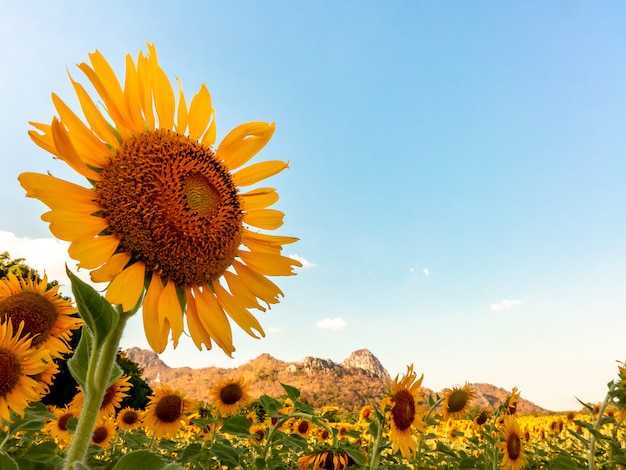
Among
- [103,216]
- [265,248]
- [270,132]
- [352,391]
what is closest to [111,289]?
[103,216]

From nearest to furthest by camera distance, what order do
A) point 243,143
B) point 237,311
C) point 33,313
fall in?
1. point 237,311
2. point 243,143
3. point 33,313

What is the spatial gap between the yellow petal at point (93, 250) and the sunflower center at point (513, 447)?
5.70m

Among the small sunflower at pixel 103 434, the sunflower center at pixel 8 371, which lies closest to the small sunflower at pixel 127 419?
the small sunflower at pixel 103 434

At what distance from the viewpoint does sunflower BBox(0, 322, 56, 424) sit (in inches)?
117

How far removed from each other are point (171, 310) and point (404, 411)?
11.1ft

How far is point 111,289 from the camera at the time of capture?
1487mm

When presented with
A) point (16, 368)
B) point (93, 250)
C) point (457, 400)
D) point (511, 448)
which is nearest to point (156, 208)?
point (93, 250)

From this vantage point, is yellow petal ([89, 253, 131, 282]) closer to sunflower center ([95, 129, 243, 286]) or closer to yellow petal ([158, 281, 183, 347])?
sunflower center ([95, 129, 243, 286])

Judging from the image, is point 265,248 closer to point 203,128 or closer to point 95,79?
point 203,128

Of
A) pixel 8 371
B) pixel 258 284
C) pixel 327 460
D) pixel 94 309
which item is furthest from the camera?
pixel 327 460

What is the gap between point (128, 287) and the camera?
5.10ft

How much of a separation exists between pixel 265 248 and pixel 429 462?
6.02 meters

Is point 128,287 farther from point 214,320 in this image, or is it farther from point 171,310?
point 214,320

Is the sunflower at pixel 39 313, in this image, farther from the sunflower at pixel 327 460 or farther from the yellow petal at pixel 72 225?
the sunflower at pixel 327 460
